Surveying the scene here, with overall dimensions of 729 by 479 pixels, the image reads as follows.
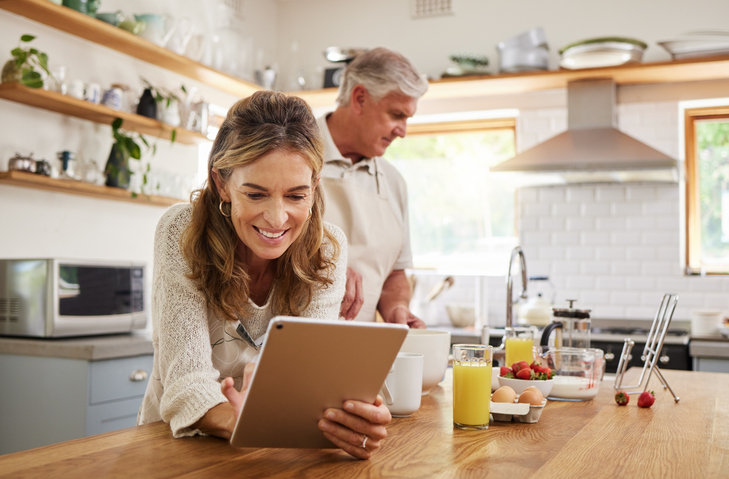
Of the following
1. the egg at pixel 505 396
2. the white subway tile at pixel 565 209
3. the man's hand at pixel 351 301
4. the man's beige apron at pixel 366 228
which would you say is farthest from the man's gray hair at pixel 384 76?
the white subway tile at pixel 565 209

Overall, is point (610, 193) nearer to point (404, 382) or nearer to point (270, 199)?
point (404, 382)

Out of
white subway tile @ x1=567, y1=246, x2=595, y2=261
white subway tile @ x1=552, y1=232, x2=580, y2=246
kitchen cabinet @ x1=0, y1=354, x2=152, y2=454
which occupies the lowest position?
kitchen cabinet @ x1=0, y1=354, x2=152, y2=454

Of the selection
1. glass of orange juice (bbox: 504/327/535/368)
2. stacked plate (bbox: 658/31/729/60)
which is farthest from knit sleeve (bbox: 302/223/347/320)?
stacked plate (bbox: 658/31/729/60)

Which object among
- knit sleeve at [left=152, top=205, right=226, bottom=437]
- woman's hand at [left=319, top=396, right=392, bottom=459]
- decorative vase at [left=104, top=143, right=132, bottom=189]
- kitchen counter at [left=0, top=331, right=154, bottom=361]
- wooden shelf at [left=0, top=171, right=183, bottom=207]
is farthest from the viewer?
decorative vase at [left=104, top=143, right=132, bottom=189]

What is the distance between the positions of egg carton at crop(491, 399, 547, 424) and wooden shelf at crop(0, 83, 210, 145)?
2512mm

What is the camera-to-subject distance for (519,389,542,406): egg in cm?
143

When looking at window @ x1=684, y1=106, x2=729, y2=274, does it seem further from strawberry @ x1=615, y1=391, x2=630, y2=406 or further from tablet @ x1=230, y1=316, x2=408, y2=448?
tablet @ x1=230, y1=316, x2=408, y2=448

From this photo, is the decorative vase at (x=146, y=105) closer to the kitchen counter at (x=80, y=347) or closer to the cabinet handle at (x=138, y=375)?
the kitchen counter at (x=80, y=347)

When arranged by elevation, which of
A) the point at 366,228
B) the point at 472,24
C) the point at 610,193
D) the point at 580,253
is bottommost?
the point at 580,253

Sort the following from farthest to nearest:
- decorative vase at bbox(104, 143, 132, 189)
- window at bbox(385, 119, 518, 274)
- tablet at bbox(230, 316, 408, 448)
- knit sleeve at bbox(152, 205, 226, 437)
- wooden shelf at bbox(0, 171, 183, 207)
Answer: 1. window at bbox(385, 119, 518, 274)
2. decorative vase at bbox(104, 143, 132, 189)
3. wooden shelf at bbox(0, 171, 183, 207)
4. knit sleeve at bbox(152, 205, 226, 437)
5. tablet at bbox(230, 316, 408, 448)

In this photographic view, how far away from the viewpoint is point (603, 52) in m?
4.06

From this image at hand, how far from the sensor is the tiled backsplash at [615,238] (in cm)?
447

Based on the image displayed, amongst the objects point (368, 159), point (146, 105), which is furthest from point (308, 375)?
point (146, 105)

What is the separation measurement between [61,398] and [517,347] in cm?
193
